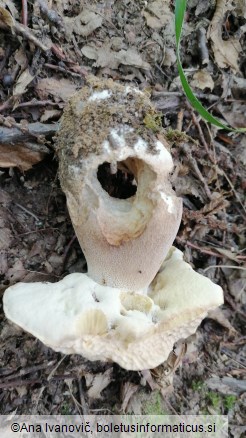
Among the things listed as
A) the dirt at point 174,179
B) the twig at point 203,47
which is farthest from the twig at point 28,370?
the twig at point 203,47

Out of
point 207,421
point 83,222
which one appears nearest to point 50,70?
point 83,222

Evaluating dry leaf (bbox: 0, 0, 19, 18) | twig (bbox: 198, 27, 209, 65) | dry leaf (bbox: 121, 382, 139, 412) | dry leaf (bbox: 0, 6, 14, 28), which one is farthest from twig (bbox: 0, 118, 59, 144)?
dry leaf (bbox: 121, 382, 139, 412)

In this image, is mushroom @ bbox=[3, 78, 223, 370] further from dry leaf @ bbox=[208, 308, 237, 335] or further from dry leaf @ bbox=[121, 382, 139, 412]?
dry leaf @ bbox=[208, 308, 237, 335]

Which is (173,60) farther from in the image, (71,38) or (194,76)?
(71,38)

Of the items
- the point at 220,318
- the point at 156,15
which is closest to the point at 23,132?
the point at 156,15

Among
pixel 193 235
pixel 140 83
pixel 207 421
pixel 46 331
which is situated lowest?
pixel 207 421

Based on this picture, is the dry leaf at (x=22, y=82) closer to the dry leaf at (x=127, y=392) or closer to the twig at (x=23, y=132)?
the twig at (x=23, y=132)
